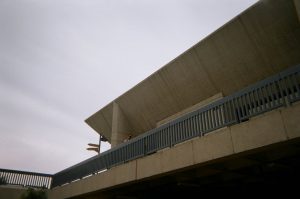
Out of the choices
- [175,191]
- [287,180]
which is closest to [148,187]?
[175,191]

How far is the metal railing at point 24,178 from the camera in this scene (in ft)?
57.3

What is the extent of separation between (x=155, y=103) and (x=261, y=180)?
8.57 meters

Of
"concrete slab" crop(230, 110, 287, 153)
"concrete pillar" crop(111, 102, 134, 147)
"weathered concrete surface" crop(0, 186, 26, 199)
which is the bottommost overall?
"concrete slab" crop(230, 110, 287, 153)

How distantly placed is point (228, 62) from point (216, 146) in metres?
6.64

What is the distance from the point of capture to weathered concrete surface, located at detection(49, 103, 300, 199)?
6957 millimetres

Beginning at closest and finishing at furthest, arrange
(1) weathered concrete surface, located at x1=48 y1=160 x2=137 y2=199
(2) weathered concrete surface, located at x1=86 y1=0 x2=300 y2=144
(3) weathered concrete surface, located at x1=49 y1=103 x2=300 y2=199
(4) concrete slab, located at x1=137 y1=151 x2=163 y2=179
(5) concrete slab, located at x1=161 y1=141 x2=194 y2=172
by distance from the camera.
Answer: (3) weathered concrete surface, located at x1=49 y1=103 x2=300 y2=199 < (5) concrete slab, located at x1=161 y1=141 x2=194 y2=172 < (4) concrete slab, located at x1=137 y1=151 x2=163 y2=179 < (1) weathered concrete surface, located at x1=48 y1=160 x2=137 y2=199 < (2) weathered concrete surface, located at x1=86 y1=0 x2=300 y2=144

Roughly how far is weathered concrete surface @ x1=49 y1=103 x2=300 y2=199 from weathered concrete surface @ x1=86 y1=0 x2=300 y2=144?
194 inches

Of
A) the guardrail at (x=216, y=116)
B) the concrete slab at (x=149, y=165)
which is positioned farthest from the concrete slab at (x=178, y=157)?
the guardrail at (x=216, y=116)

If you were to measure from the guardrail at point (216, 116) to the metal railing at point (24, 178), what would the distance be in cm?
552

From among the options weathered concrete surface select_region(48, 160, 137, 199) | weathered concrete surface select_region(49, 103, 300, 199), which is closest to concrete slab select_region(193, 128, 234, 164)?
weathered concrete surface select_region(49, 103, 300, 199)

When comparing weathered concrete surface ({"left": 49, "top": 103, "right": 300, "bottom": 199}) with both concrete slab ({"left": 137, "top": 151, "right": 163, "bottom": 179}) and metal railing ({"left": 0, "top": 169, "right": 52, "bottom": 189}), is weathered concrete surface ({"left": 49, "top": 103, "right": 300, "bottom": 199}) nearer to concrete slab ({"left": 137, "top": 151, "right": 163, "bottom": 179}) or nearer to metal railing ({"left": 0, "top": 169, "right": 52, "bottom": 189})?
concrete slab ({"left": 137, "top": 151, "right": 163, "bottom": 179})

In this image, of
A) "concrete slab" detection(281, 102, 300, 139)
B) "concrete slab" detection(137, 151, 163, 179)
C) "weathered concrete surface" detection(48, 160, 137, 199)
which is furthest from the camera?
"weathered concrete surface" detection(48, 160, 137, 199)

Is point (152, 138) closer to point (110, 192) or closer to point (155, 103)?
point (110, 192)

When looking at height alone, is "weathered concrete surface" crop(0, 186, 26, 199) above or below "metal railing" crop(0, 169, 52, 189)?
below
